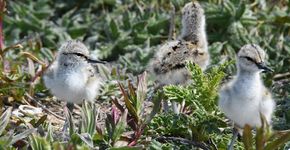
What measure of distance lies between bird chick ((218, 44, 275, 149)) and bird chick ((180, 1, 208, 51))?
166cm

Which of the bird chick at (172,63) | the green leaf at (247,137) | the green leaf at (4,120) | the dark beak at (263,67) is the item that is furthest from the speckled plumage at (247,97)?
the green leaf at (4,120)

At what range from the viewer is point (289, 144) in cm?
573

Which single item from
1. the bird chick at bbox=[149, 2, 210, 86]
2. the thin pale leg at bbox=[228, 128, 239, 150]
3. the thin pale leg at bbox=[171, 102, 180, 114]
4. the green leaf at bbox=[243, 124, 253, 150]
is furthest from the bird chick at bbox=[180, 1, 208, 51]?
the green leaf at bbox=[243, 124, 253, 150]

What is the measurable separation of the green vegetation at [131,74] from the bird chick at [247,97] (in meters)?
0.20

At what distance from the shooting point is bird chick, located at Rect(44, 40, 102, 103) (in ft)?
20.4

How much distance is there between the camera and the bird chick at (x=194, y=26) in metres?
7.35

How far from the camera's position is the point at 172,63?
6590mm

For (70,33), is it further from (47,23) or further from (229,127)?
(229,127)

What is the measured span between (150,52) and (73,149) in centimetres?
334

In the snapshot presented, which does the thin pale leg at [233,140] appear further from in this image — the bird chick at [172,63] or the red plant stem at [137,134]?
the bird chick at [172,63]

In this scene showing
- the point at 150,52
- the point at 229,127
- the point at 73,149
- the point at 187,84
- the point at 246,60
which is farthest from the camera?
the point at 150,52

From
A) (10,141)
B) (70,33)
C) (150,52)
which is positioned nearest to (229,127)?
(10,141)

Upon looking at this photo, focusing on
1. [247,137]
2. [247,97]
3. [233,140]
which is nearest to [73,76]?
[233,140]

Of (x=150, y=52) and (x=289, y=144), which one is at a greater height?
(x=150, y=52)
